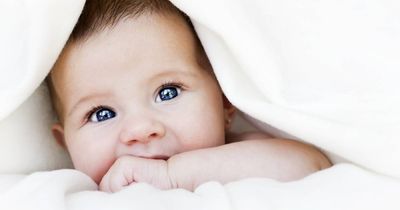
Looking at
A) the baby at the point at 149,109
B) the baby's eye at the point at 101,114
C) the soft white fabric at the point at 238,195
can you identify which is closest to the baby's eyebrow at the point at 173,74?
the baby at the point at 149,109

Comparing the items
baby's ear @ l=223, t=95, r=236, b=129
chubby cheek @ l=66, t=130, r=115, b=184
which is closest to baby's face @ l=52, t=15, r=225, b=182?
chubby cheek @ l=66, t=130, r=115, b=184

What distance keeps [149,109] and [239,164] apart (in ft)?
0.62

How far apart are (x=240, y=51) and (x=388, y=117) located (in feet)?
0.82

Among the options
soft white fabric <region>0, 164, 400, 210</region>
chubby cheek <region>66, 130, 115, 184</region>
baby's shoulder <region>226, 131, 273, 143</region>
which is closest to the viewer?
soft white fabric <region>0, 164, 400, 210</region>

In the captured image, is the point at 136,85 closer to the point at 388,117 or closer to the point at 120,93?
the point at 120,93

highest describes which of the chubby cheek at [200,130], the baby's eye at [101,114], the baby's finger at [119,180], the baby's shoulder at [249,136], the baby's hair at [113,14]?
the baby's hair at [113,14]

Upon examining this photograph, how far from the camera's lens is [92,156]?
3.94 ft

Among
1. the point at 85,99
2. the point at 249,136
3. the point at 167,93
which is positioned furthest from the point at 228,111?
the point at 85,99

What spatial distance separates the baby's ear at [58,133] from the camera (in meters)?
1.35

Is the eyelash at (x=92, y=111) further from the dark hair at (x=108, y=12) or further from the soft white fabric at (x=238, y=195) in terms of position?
the soft white fabric at (x=238, y=195)

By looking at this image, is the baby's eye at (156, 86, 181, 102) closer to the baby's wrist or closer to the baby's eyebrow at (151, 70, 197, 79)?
the baby's eyebrow at (151, 70, 197, 79)

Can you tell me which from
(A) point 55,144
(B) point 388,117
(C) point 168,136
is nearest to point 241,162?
(C) point 168,136

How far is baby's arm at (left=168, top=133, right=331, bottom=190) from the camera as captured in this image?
1094 millimetres

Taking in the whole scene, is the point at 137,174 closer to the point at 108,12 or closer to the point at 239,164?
the point at 239,164
